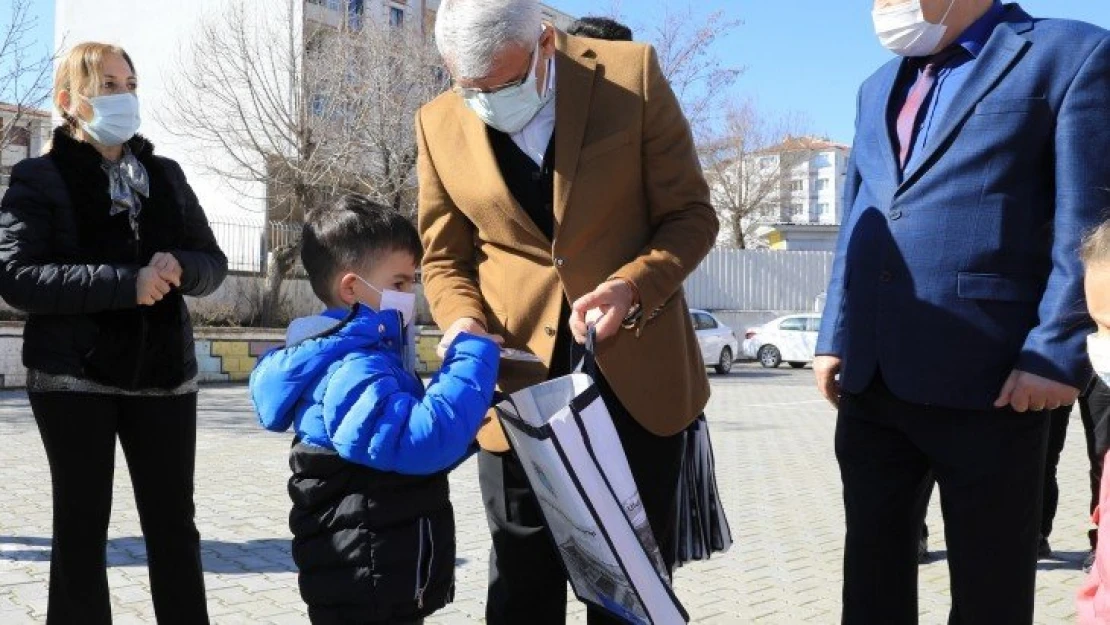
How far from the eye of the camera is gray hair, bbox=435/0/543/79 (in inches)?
96.9

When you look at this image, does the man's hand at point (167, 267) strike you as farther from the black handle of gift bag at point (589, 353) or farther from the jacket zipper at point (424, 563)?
the black handle of gift bag at point (589, 353)

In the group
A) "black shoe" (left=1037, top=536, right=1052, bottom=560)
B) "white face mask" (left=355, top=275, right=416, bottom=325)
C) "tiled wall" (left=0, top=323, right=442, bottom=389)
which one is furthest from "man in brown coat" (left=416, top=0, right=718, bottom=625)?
"tiled wall" (left=0, top=323, right=442, bottom=389)

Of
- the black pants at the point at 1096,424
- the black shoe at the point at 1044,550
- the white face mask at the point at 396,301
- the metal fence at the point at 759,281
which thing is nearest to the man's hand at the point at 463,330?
the white face mask at the point at 396,301

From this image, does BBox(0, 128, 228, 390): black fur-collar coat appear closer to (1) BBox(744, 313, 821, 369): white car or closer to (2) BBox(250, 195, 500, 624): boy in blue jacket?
(2) BBox(250, 195, 500, 624): boy in blue jacket

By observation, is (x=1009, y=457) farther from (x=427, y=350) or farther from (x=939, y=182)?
(x=427, y=350)

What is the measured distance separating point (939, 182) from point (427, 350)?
59.9 feet

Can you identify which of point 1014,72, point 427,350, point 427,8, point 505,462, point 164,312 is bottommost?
point 427,350

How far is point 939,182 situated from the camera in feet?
8.48

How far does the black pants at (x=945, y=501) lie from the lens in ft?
8.32

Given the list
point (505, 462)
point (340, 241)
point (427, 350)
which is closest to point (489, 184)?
point (340, 241)

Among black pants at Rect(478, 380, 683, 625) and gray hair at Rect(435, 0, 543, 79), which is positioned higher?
gray hair at Rect(435, 0, 543, 79)

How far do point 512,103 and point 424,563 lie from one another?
1144 millimetres

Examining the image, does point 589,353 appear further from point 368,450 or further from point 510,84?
point 510,84

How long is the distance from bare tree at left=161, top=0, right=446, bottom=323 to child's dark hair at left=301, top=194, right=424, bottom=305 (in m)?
23.7
